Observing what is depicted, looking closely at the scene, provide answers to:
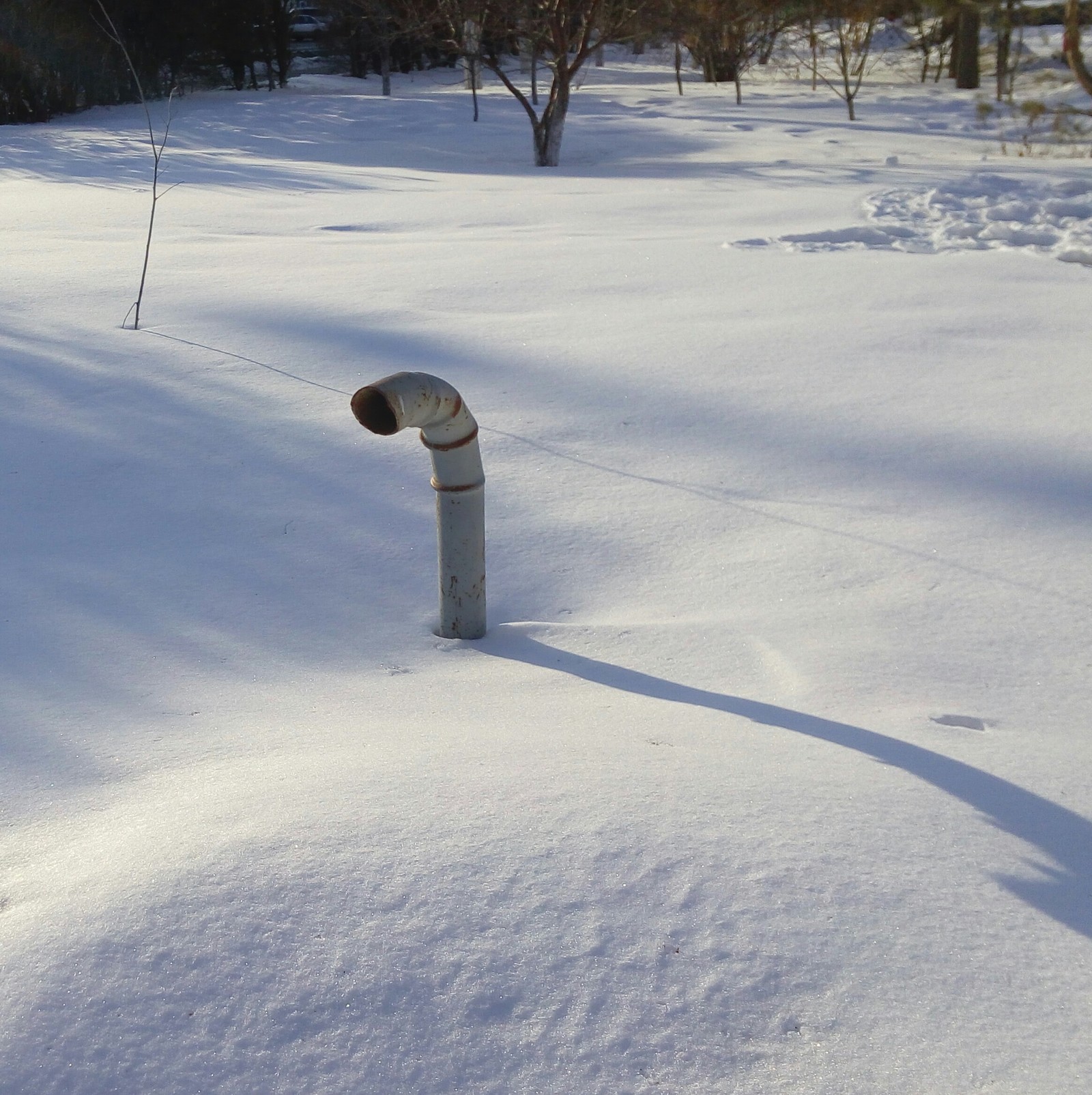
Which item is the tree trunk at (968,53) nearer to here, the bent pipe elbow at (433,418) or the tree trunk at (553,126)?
the tree trunk at (553,126)

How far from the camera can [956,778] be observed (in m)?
1.80

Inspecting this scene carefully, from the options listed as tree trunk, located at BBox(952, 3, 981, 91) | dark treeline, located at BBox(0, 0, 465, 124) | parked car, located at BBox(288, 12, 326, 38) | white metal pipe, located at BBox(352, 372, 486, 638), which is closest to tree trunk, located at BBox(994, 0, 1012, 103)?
tree trunk, located at BBox(952, 3, 981, 91)

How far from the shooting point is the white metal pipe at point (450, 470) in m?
2.00

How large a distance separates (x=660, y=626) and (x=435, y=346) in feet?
7.49

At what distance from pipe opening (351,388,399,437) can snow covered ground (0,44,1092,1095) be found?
0.57m

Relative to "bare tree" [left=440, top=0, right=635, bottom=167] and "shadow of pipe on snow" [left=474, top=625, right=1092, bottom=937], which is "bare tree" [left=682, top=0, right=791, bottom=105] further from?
"shadow of pipe on snow" [left=474, top=625, right=1092, bottom=937]

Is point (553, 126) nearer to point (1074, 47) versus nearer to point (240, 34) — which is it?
point (1074, 47)

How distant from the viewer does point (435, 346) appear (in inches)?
179

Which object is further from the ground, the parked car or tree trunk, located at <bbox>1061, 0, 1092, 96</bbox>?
the parked car

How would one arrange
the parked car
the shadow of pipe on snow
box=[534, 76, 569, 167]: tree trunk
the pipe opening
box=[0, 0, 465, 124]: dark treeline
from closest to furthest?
the shadow of pipe on snow
the pipe opening
box=[534, 76, 569, 167]: tree trunk
box=[0, 0, 465, 124]: dark treeline
the parked car

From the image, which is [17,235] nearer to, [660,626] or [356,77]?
[660,626]

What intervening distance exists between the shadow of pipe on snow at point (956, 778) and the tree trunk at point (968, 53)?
2117cm

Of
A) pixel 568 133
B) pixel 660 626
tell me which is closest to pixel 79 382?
pixel 660 626

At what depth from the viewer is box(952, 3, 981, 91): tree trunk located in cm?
2016
